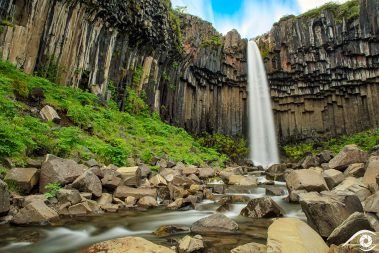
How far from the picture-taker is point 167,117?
90.9 feet

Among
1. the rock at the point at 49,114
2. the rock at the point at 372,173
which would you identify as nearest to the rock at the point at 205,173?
the rock at the point at 49,114

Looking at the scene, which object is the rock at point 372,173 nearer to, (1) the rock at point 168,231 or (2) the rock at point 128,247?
(1) the rock at point 168,231

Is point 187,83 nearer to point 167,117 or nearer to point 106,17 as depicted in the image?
point 167,117

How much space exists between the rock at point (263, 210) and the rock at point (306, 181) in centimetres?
205

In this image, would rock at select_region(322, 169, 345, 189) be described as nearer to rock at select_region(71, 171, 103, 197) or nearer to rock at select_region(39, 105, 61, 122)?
rock at select_region(71, 171, 103, 197)

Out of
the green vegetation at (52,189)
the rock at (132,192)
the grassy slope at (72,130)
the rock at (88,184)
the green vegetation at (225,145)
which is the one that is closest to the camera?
the green vegetation at (52,189)

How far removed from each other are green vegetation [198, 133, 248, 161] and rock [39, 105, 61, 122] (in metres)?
18.9

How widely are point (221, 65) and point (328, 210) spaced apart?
3036 cm

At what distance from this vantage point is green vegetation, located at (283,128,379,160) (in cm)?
2936

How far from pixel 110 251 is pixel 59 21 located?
58.0 ft

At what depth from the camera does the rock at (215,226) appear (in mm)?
5656

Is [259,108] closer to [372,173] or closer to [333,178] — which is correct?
[333,178]

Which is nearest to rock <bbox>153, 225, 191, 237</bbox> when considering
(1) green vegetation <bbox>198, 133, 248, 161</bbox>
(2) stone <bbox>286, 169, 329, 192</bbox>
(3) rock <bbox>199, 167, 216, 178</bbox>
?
(2) stone <bbox>286, 169, 329, 192</bbox>

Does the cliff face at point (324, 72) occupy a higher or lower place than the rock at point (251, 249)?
higher
